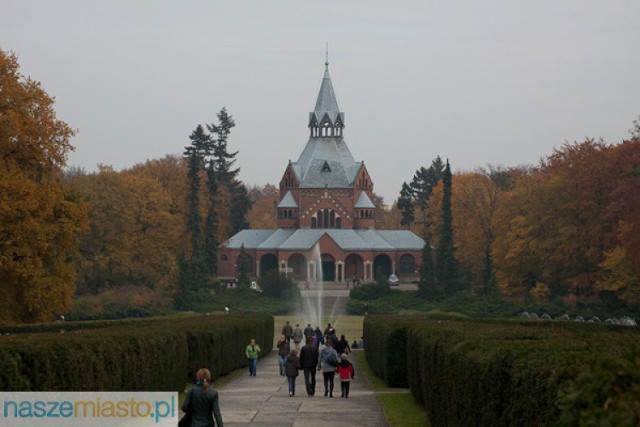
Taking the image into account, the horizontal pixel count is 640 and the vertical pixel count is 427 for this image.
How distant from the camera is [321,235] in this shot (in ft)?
403

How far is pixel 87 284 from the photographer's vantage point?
294ft

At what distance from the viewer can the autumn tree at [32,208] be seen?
42.6 m

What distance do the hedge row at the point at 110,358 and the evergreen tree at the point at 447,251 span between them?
211 ft

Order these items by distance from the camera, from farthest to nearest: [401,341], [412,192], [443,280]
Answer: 1. [412,192]
2. [443,280]
3. [401,341]

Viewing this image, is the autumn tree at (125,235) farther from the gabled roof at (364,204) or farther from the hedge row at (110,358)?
the hedge row at (110,358)

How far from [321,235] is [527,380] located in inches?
4364


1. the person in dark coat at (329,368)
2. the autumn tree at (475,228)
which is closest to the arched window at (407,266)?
the autumn tree at (475,228)

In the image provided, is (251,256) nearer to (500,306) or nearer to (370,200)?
(370,200)

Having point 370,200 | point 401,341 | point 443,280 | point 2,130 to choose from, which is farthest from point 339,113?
point 401,341

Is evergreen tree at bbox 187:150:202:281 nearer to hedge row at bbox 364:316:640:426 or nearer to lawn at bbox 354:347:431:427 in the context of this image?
lawn at bbox 354:347:431:427

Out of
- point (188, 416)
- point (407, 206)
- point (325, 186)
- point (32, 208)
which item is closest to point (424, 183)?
point (407, 206)

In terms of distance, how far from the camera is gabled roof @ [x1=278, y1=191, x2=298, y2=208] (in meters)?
129

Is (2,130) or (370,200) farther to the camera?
(370,200)

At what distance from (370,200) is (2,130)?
87987 millimetres
